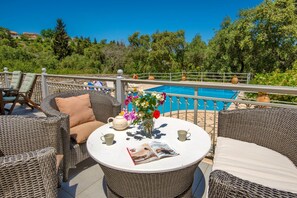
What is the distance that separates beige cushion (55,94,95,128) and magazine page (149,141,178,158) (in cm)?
136

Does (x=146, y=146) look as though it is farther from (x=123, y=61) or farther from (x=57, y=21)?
(x=57, y=21)

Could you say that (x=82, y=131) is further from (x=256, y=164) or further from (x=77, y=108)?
(x=256, y=164)

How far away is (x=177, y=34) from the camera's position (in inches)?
651

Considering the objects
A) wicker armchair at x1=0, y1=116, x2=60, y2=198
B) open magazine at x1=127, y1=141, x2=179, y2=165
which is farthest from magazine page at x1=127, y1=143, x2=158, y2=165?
wicker armchair at x1=0, y1=116, x2=60, y2=198

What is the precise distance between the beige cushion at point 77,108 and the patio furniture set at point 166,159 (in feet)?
0.77

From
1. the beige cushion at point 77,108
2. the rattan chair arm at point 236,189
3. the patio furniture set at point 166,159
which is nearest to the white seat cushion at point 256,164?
the patio furniture set at point 166,159

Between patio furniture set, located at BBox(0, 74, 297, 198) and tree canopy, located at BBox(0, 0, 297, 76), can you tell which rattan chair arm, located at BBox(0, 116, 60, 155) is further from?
tree canopy, located at BBox(0, 0, 297, 76)

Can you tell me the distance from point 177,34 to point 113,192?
1690 cm

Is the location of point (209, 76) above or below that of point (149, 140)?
above

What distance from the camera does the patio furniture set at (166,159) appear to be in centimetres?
84

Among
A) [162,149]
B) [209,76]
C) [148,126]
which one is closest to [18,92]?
[148,126]

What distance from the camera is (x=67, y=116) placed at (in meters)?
1.86

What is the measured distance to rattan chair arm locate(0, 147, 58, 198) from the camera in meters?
0.80

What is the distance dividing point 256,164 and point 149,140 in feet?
3.08
